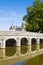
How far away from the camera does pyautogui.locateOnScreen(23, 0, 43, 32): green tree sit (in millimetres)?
56500

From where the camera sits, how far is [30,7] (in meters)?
59.0

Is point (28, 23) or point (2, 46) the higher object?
point (28, 23)

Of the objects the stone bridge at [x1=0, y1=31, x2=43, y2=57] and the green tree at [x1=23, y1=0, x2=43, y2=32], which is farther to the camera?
the green tree at [x1=23, y1=0, x2=43, y2=32]

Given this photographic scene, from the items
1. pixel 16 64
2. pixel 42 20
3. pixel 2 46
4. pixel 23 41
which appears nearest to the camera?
pixel 16 64

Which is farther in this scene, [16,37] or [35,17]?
[35,17]

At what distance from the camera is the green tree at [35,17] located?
185ft

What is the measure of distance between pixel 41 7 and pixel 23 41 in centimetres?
1628

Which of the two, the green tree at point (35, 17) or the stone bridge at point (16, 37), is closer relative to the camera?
the stone bridge at point (16, 37)

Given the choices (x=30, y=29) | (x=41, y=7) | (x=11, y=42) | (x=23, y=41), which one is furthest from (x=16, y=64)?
(x=41, y=7)

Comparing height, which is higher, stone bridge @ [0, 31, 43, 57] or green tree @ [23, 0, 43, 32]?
green tree @ [23, 0, 43, 32]

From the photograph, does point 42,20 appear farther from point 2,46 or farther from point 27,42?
point 2,46

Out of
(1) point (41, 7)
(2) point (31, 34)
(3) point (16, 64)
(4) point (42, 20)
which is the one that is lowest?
(3) point (16, 64)

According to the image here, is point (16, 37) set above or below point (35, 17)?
below

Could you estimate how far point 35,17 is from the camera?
57.4 meters
